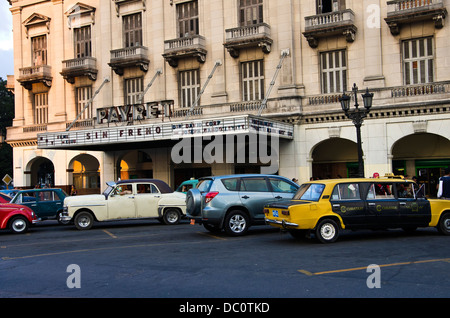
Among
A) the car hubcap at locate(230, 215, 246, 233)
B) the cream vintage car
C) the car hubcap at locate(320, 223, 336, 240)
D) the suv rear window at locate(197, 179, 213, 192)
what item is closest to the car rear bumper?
the car hubcap at locate(320, 223, 336, 240)

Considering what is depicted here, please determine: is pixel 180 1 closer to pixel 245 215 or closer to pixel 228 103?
pixel 228 103

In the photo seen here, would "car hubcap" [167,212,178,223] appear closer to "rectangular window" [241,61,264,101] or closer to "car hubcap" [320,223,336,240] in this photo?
"car hubcap" [320,223,336,240]

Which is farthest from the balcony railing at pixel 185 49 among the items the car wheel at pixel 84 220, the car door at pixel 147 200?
the car wheel at pixel 84 220

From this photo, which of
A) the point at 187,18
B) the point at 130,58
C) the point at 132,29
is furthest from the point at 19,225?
the point at 132,29

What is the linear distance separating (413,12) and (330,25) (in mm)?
4066

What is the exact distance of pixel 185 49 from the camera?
2981cm

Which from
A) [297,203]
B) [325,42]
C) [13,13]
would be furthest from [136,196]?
[13,13]

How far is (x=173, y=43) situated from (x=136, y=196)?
1436 centimetres

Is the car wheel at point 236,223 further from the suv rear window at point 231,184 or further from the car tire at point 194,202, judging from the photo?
the car tire at point 194,202

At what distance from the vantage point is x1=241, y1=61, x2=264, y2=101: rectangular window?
94.0 feet

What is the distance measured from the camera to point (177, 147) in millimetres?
30812

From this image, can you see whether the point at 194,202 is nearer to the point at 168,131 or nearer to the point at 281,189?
the point at 281,189

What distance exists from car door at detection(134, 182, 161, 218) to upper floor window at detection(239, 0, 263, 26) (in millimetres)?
13929

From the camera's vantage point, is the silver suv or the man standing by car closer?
the silver suv
